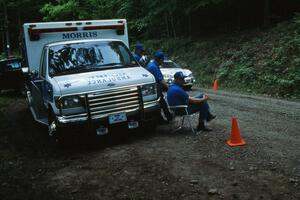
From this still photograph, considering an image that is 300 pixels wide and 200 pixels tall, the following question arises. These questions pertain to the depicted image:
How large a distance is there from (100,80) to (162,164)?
220 centimetres

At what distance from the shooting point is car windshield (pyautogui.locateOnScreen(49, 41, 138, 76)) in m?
8.23

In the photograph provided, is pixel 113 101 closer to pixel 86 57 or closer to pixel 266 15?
pixel 86 57

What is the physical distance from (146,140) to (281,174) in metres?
3.32

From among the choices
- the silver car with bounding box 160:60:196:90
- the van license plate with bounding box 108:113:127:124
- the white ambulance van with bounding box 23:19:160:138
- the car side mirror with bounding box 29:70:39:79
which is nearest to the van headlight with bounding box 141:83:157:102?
the white ambulance van with bounding box 23:19:160:138

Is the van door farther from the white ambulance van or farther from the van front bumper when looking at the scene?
the van front bumper

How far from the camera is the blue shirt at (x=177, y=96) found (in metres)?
8.28

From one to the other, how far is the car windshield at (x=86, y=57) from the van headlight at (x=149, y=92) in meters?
0.90

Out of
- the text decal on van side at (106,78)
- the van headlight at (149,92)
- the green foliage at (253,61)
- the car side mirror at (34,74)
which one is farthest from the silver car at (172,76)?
the text decal on van side at (106,78)

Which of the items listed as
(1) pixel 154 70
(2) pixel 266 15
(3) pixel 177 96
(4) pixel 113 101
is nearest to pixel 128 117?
(4) pixel 113 101

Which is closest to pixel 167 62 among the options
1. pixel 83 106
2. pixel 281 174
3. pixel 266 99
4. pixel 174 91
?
pixel 266 99

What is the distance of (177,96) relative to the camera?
27.3ft

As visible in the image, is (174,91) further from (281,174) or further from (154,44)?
(154,44)

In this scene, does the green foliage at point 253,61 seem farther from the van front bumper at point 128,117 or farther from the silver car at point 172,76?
the van front bumper at point 128,117

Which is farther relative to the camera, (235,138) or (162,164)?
(235,138)
